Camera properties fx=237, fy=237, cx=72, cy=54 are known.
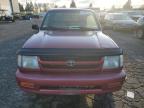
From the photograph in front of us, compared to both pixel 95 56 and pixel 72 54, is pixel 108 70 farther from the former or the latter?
pixel 72 54

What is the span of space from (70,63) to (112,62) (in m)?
0.67

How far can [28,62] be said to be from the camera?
369 centimetres

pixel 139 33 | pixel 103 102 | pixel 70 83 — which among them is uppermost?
pixel 70 83

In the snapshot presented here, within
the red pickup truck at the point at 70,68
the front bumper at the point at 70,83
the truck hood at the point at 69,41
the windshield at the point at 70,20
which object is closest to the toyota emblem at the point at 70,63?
the red pickup truck at the point at 70,68

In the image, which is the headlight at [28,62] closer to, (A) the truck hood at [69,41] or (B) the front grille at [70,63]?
(B) the front grille at [70,63]

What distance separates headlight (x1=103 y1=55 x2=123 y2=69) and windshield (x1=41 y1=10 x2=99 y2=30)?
1659 millimetres

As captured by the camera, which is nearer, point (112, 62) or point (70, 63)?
point (70, 63)

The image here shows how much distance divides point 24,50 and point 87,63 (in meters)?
1.01

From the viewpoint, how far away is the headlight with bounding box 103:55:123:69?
365 centimetres

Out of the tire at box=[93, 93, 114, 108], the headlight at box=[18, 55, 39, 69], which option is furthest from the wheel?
the headlight at box=[18, 55, 39, 69]

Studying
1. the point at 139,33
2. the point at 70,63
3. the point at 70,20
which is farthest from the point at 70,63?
the point at 139,33

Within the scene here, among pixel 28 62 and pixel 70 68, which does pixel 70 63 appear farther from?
pixel 28 62

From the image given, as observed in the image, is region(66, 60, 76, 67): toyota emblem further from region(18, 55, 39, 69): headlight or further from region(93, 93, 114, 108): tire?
region(93, 93, 114, 108): tire

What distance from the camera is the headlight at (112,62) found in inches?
144
